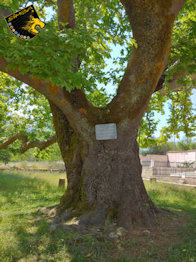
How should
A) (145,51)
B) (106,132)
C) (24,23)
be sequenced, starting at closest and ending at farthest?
(24,23) < (145,51) < (106,132)

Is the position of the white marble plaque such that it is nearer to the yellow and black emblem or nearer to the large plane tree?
the large plane tree

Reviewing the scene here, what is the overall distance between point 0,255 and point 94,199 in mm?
2495

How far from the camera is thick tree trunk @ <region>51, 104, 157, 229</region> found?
567 centimetres

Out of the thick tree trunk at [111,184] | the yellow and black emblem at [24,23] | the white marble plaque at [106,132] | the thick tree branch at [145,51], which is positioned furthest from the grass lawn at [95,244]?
the yellow and black emblem at [24,23]

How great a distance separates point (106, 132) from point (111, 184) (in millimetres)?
1301

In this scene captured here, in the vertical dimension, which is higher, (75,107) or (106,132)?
(75,107)

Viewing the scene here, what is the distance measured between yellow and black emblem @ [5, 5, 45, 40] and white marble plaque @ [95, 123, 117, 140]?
8.84ft

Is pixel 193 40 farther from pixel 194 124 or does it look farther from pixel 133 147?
pixel 194 124

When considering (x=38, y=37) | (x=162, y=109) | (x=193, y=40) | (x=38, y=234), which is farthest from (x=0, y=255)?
(x=162, y=109)

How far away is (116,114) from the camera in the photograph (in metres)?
6.15

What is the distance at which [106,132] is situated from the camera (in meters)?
6.05

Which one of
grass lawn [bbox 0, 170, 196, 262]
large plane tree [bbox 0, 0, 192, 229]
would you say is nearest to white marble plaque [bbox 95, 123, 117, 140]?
large plane tree [bbox 0, 0, 192, 229]

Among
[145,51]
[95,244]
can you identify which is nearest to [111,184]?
[95,244]

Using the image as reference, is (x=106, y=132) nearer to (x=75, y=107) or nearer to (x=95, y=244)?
(x=75, y=107)
